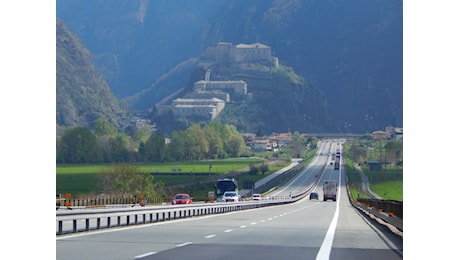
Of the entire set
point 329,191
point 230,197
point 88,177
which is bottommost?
point 329,191

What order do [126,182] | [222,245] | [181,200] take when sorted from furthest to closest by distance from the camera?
[126,182] → [181,200] → [222,245]

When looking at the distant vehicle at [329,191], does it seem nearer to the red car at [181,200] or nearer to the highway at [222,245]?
the red car at [181,200]

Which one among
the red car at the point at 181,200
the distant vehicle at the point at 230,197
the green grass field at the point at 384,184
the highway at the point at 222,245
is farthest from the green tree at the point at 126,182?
the highway at the point at 222,245

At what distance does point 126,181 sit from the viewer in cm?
13438

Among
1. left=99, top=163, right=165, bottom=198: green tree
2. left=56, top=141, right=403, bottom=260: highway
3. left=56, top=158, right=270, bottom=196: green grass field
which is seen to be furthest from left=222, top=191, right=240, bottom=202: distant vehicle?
left=56, top=141, right=403, bottom=260: highway

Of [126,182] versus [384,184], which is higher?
[126,182]

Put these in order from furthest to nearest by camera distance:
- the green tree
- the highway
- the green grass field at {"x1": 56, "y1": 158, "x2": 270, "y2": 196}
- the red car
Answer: the green grass field at {"x1": 56, "y1": 158, "x2": 270, "y2": 196}
the green tree
the red car
the highway

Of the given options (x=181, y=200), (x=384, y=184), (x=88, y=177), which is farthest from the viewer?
(x=88, y=177)

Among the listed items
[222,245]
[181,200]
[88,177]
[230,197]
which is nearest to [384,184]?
[88,177]

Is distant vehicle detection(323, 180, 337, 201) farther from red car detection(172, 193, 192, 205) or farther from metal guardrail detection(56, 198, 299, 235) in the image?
metal guardrail detection(56, 198, 299, 235)

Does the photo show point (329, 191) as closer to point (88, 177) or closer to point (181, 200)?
point (88, 177)

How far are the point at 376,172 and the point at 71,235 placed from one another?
162 m

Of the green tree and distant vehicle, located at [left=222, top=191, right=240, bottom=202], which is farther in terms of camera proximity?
the green tree
